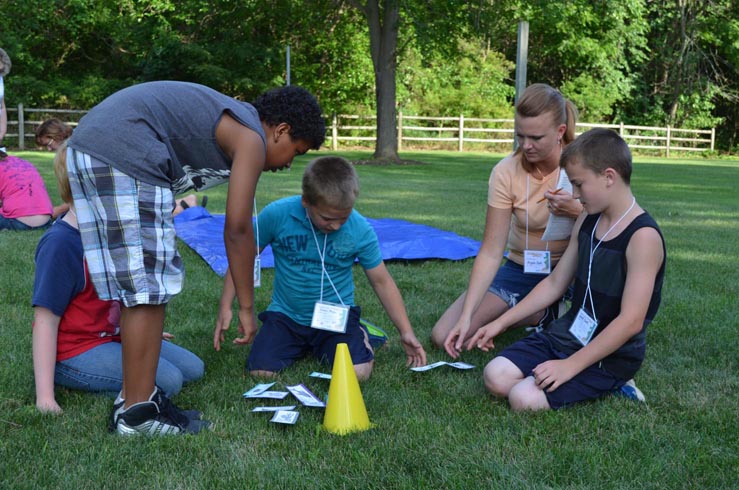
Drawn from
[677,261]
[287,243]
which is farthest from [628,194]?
[677,261]

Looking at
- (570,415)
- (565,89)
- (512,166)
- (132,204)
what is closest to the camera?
(132,204)

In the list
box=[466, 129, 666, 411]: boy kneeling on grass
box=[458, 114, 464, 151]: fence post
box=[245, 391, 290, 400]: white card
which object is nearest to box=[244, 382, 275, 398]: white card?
box=[245, 391, 290, 400]: white card

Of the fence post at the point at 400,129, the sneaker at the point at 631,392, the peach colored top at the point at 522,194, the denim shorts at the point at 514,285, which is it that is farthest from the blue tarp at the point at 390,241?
the fence post at the point at 400,129

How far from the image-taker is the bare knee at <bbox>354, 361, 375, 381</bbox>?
11.2ft

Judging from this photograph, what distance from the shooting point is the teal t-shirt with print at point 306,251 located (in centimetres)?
365

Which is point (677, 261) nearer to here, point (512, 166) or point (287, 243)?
point (512, 166)

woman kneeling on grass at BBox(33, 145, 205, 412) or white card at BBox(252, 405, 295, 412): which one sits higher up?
woman kneeling on grass at BBox(33, 145, 205, 412)

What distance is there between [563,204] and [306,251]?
1.30m

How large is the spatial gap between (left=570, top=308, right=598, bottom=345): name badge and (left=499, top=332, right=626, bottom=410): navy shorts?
0.41 feet

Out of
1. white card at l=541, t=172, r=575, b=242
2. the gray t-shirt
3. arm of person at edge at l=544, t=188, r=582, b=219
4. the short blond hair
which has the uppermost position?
the gray t-shirt

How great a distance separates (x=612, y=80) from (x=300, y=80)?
13.2 m

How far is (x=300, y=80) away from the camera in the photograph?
90.1 feet

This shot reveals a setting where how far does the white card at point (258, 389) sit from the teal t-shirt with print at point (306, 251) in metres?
0.62

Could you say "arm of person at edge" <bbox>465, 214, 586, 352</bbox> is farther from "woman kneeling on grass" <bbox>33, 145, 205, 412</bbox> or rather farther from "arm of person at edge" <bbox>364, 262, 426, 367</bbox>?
Result: "woman kneeling on grass" <bbox>33, 145, 205, 412</bbox>
